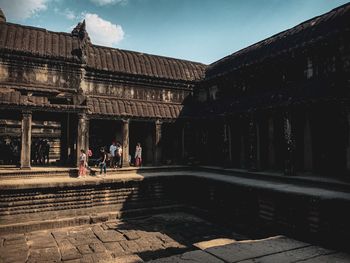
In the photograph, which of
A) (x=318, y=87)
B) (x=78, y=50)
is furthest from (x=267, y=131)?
(x=78, y=50)

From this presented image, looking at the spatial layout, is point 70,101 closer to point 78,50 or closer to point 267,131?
point 78,50

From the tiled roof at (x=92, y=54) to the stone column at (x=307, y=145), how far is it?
8401 mm

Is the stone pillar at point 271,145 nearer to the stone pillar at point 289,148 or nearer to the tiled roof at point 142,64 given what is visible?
the stone pillar at point 289,148

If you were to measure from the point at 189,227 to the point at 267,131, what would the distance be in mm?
6470

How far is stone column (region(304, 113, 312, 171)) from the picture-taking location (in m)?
11.4

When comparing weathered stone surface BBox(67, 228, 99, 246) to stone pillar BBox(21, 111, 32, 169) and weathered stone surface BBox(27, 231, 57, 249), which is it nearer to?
weathered stone surface BBox(27, 231, 57, 249)

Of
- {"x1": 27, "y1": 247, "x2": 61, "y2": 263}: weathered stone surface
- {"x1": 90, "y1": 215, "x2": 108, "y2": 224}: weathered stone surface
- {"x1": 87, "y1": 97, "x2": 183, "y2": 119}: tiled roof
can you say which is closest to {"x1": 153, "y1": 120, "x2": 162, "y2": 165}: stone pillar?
{"x1": 87, "y1": 97, "x2": 183, "y2": 119}: tiled roof

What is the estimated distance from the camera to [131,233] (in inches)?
361

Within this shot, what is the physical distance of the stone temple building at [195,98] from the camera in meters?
10.9

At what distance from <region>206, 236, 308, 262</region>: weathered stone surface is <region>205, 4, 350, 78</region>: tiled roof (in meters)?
8.70

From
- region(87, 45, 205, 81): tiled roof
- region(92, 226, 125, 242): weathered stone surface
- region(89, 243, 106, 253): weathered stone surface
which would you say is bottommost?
region(89, 243, 106, 253): weathered stone surface

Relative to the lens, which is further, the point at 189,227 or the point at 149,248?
the point at 189,227

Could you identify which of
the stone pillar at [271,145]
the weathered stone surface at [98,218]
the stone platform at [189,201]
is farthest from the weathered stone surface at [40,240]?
the stone pillar at [271,145]

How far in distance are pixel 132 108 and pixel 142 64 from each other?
317 centimetres
